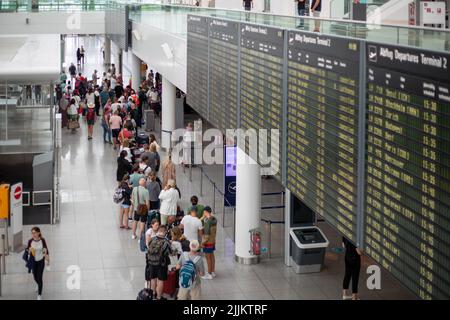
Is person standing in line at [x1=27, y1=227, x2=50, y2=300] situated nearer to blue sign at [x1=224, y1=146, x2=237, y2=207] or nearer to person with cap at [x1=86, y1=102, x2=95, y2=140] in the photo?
blue sign at [x1=224, y1=146, x2=237, y2=207]

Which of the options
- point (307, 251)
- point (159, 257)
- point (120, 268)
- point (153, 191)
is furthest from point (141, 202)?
point (159, 257)

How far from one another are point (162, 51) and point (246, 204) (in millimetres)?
10003

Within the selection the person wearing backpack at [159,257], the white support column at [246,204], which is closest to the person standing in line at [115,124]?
the white support column at [246,204]

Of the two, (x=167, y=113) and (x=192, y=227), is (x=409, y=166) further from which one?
(x=167, y=113)

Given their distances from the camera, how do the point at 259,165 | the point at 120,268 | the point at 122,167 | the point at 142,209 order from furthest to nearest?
1. the point at 122,167
2. the point at 142,209
3. the point at 120,268
4. the point at 259,165

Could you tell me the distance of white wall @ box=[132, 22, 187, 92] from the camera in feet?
62.6

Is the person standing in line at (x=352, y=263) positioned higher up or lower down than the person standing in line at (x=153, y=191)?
lower down

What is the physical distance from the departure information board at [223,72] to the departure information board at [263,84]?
0.42 metres

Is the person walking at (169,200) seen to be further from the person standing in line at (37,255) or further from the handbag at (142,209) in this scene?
the person standing in line at (37,255)

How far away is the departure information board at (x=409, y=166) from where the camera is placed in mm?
5543

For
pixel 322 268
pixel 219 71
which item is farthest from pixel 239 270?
pixel 219 71

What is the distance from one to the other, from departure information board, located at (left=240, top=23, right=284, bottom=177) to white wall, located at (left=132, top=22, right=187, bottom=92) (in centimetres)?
695

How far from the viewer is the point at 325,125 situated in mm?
7832
